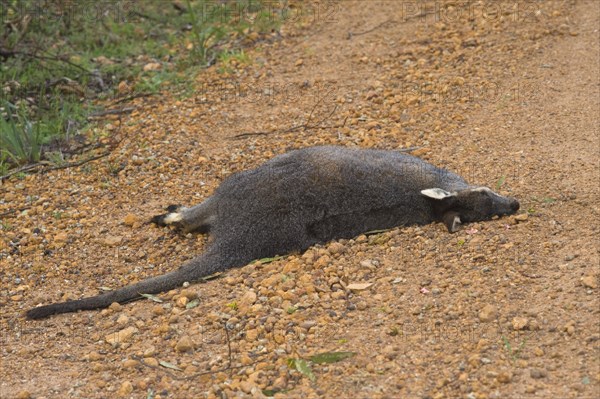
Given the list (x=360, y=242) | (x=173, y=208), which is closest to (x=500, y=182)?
(x=360, y=242)

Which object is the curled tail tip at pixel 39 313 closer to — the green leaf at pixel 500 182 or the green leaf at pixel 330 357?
the green leaf at pixel 330 357

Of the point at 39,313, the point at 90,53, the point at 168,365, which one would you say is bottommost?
the point at 168,365

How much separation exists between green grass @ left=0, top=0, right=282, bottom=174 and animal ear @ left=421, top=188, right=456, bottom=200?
3.04 meters

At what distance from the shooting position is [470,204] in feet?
18.2

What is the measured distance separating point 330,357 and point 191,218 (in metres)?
1.88

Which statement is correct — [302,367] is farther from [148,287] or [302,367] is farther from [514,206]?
[514,206]

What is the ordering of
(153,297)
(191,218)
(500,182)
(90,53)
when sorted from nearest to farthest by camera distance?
(153,297) < (191,218) < (500,182) < (90,53)

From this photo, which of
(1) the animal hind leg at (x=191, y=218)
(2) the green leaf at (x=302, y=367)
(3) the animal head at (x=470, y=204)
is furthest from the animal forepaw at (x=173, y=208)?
(2) the green leaf at (x=302, y=367)

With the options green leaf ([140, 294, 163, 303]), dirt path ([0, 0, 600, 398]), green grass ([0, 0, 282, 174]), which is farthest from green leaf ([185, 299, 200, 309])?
green grass ([0, 0, 282, 174])

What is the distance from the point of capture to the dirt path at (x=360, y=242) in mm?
4105

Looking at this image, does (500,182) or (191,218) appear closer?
(191,218)

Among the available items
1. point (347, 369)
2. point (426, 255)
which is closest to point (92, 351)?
point (347, 369)

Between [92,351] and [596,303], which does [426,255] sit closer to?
[596,303]

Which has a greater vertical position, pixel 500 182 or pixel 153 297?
pixel 500 182
